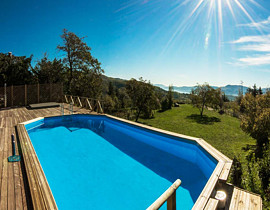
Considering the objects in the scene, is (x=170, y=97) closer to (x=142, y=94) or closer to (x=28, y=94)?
(x=142, y=94)

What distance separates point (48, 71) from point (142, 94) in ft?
33.5

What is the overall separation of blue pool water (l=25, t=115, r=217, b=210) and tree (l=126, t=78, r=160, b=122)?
809 centimetres

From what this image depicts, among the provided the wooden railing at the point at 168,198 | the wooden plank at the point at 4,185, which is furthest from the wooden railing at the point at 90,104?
the wooden railing at the point at 168,198

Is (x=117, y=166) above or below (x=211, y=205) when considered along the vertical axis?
below

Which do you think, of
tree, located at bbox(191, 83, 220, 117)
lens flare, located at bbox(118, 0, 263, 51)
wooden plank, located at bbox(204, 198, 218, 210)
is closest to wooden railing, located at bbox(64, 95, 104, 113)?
lens flare, located at bbox(118, 0, 263, 51)

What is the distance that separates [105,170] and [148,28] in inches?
491

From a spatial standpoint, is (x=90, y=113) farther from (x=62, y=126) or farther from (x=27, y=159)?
(x=27, y=159)

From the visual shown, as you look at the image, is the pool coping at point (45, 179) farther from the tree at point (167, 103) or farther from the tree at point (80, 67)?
the tree at point (167, 103)

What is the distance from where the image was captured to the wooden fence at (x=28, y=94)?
457 inches

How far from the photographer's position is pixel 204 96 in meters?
21.7

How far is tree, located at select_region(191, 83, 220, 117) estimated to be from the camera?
21.4m

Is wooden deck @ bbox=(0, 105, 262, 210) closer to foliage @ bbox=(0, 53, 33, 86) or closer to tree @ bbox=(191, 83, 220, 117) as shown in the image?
foliage @ bbox=(0, 53, 33, 86)

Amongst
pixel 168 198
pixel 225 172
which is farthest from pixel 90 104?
pixel 168 198

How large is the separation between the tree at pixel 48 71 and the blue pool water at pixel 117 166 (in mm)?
10003
